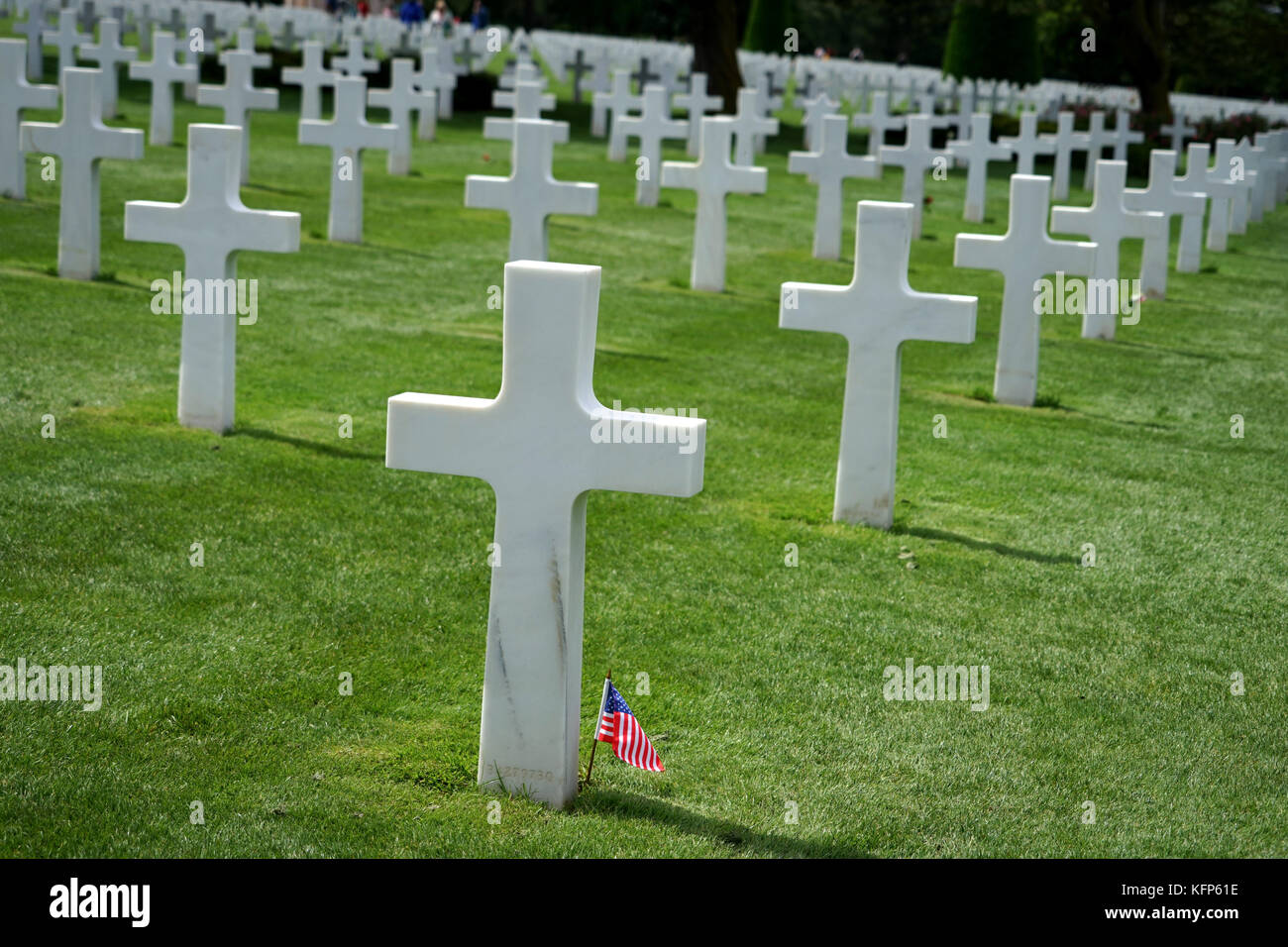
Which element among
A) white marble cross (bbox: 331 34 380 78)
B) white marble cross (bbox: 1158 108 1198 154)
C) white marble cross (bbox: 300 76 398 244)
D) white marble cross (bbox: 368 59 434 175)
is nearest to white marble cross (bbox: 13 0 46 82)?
white marble cross (bbox: 331 34 380 78)

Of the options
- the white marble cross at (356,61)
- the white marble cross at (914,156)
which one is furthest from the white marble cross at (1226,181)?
the white marble cross at (356,61)

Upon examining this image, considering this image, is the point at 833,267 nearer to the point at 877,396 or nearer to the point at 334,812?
the point at 877,396

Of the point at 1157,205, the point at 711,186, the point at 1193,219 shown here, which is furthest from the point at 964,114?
the point at 711,186

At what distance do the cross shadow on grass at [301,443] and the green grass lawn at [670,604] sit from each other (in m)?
0.05

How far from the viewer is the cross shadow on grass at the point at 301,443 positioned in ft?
26.5

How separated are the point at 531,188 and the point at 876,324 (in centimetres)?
476

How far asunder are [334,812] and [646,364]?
6843 millimetres

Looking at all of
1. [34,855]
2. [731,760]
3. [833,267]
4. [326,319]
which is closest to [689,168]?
[833,267]

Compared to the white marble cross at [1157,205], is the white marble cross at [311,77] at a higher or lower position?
higher

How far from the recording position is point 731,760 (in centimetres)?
501

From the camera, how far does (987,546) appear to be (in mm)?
7422

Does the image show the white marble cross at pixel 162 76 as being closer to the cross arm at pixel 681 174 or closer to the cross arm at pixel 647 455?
the cross arm at pixel 681 174

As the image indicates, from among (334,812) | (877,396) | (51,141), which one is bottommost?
(334,812)

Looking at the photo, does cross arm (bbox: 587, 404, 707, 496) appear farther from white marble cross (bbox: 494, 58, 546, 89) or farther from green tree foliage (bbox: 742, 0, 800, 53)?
green tree foliage (bbox: 742, 0, 800, 53)
